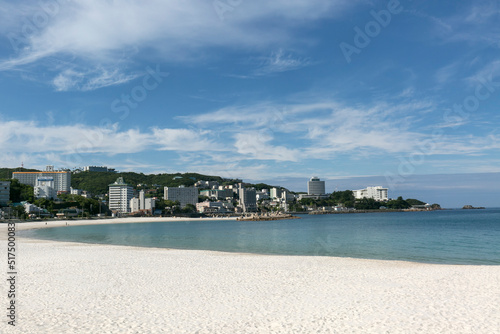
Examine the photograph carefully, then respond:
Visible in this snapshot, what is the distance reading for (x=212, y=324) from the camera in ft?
24.1

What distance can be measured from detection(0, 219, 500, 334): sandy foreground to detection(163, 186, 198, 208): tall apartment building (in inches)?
6815

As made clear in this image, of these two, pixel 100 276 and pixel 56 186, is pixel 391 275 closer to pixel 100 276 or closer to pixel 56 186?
pixel 100 276

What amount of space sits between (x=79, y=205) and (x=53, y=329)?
119259mm

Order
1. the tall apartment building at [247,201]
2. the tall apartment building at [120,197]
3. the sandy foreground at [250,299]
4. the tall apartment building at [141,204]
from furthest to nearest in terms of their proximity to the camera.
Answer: the tall apartment building at [247,201] < the tall apartment building at [120,197] < the tall apartment building at [141,204] < the sandy foreground at [250,299]

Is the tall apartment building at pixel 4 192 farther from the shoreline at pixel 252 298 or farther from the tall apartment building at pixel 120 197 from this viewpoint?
the shoreline at pixel 252 298

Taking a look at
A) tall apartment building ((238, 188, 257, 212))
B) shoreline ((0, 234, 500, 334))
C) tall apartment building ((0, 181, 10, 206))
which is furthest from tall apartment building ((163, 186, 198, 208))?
shoreline ((0, 234, 500, 334))

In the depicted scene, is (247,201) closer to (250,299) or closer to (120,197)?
(120,197)

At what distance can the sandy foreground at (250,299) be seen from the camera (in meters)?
7.21

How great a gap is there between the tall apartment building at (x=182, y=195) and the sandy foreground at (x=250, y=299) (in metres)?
173

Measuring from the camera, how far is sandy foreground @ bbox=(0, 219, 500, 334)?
721cm

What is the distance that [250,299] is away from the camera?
9.55 metres

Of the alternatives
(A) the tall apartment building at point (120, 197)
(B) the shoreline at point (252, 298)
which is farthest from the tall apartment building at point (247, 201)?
(B) the shoreline at point (252, 298)

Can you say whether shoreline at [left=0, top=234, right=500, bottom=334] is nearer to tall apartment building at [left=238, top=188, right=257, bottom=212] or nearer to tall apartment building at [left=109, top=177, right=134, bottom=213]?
tall apartment building at [left=109, top=177, right=134, bottom=213]

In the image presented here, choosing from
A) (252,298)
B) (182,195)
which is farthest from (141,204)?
(252,298)
